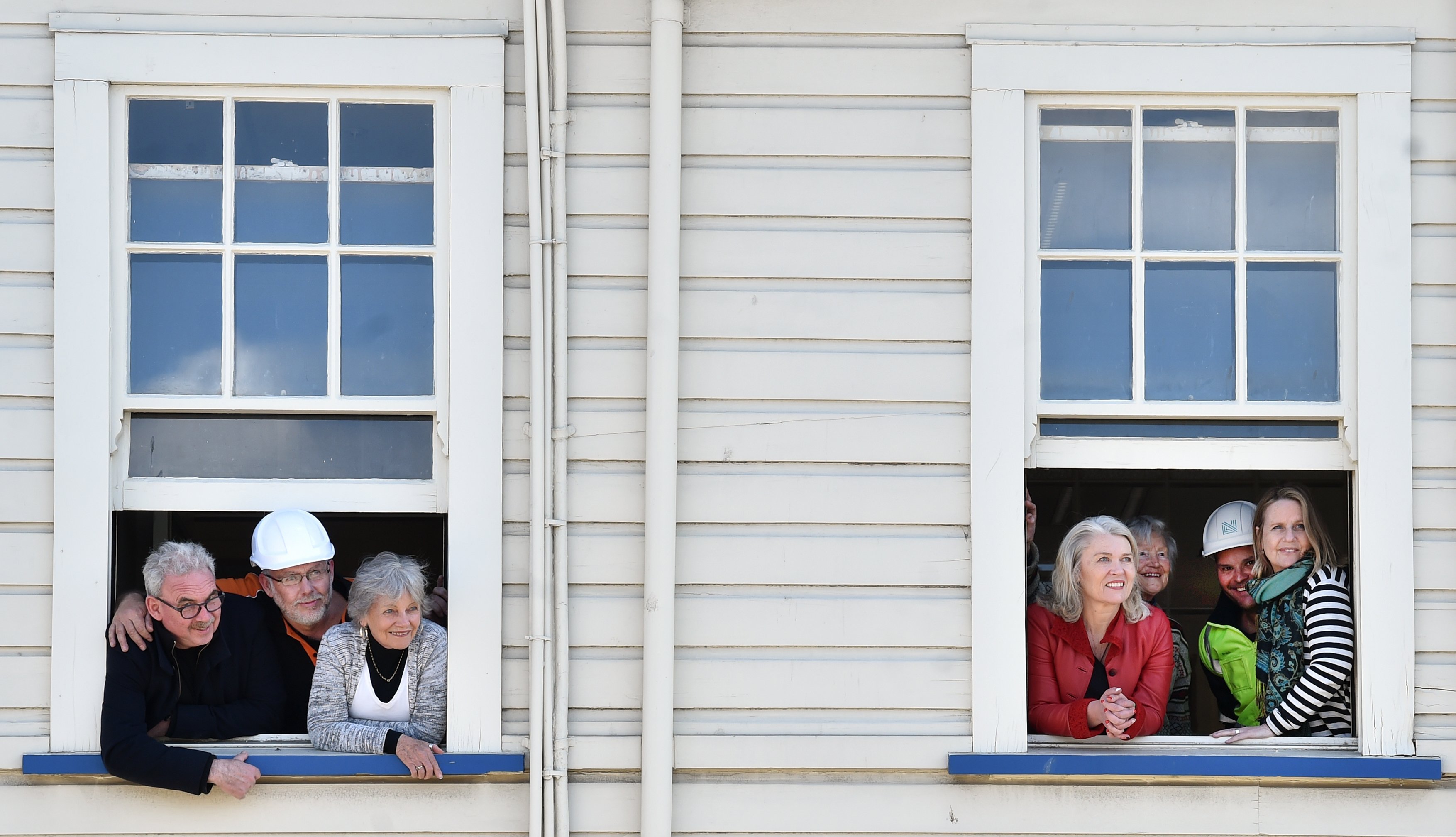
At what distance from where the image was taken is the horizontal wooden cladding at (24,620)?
334cm

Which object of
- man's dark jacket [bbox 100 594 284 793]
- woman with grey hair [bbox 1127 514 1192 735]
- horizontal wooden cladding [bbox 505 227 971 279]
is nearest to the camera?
man's dark jacket [bbox 100 594 284 793]

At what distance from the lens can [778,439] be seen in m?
3.43

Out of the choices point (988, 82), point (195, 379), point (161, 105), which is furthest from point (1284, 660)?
point (161, 105)

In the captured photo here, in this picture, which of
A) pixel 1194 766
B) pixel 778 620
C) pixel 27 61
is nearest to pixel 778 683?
pixel 778 620

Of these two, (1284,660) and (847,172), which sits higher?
(847,172)

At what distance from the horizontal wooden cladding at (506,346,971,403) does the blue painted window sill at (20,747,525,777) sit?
3.28ft

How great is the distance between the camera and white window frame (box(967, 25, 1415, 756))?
11.1ft

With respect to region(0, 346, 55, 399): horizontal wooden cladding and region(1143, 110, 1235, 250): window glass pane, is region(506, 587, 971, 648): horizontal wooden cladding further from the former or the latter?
region(0, 346, 55, 399): horizontal wooden cladding

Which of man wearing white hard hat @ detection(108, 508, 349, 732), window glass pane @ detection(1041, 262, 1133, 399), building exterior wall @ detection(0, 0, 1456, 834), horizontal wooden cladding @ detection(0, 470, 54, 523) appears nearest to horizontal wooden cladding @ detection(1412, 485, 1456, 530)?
building exterior wall @ detection(0, 0, 1456, 834)

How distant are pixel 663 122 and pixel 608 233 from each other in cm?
34

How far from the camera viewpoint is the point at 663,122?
338 cm

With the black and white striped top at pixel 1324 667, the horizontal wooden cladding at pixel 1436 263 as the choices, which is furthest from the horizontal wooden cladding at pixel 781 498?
the horizontal wooden cladding at pixel 1436 263

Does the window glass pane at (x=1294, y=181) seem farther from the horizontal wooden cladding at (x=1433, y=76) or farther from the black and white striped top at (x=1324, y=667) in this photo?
the black and white striped top at (x=1324, y=667)

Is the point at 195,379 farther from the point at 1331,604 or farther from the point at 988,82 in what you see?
the point at 1331,604
